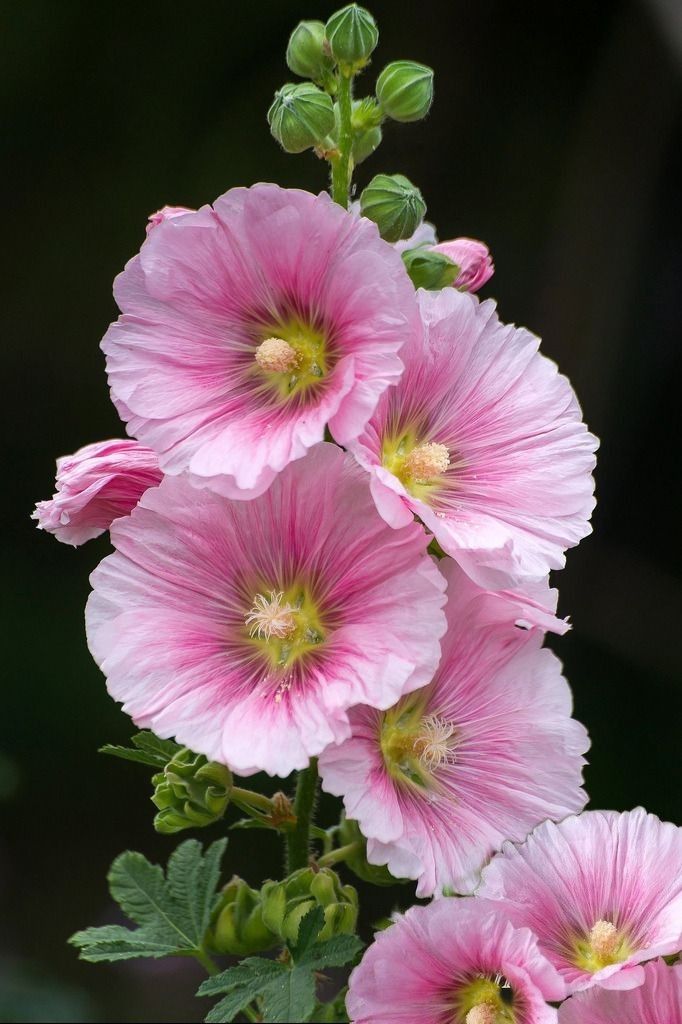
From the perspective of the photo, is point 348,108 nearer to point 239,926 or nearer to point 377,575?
point 377,575

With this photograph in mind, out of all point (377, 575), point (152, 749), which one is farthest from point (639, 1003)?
point (152, 749)

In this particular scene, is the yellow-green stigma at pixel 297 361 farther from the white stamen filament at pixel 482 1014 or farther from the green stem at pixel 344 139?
the white stamen filament at pixel 482 1014

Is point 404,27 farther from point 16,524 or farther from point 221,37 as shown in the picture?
point 16,524

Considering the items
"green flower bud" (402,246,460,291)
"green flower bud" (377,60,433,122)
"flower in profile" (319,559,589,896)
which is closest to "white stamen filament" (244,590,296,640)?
"flower in profile" (319,559,589,896)

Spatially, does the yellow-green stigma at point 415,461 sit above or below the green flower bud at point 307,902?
above

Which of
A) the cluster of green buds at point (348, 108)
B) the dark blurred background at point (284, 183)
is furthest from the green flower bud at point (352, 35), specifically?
the dark blurred background at point (284, 183)

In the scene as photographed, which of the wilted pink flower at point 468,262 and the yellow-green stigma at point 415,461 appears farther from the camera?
the wilted pink flower at point 468,262

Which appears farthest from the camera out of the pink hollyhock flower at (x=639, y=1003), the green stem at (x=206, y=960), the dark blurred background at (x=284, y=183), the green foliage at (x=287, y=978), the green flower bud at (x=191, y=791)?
the dark blurred background at (x=284, y=183)

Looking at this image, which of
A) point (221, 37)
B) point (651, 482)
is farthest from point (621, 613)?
point (221, 37)
